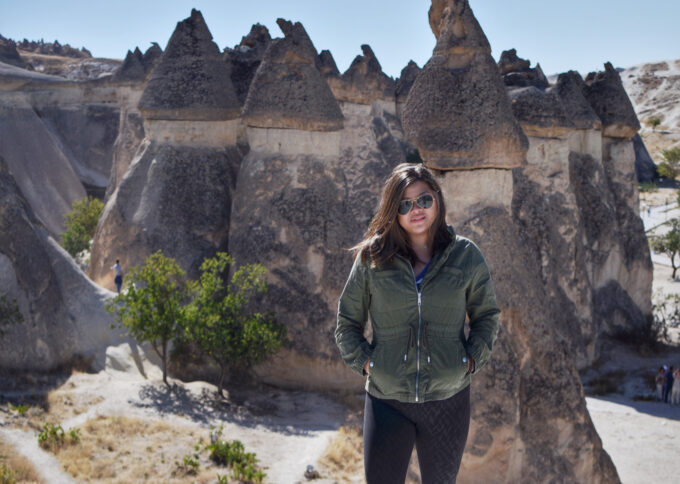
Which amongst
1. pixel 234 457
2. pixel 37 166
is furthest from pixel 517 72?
pixel 37 166

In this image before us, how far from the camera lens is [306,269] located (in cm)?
756

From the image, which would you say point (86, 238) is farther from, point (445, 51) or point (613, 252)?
point (445, 51)

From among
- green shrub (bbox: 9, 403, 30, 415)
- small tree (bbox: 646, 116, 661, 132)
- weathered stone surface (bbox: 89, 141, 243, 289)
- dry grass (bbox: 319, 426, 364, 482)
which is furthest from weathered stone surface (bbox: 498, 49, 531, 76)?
small tree (bbox: 646, 116, 661, 132)

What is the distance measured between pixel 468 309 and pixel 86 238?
11.2 metres

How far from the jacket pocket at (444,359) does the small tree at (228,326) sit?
15.6 feet

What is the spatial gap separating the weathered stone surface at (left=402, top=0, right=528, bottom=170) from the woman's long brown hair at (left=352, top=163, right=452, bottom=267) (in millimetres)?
1977

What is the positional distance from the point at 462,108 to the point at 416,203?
220 cm

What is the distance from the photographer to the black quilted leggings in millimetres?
2082

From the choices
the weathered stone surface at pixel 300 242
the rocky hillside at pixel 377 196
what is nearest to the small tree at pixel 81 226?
the rocky hillside at pixel 377 196

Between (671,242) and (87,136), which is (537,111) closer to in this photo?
(671,242)

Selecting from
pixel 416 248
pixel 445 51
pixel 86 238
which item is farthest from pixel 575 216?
pixel 86 238

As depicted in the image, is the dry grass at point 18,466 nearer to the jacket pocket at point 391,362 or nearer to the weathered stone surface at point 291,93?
the jacket pocket at point 391,362

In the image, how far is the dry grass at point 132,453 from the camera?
4801mm

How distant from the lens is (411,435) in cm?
211
